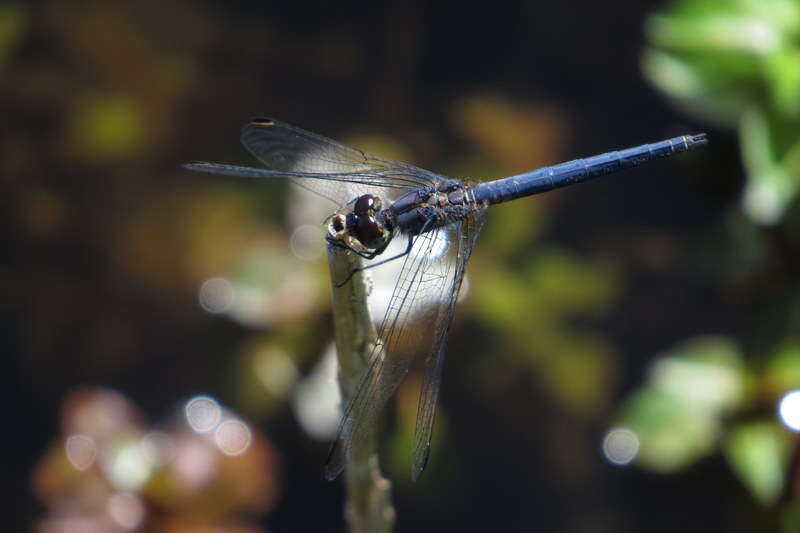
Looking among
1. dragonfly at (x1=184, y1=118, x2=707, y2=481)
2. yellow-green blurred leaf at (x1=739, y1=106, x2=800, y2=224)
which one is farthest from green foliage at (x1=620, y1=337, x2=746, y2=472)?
dragonfly at (x1=184, y1=118, x2=707, y2=481)

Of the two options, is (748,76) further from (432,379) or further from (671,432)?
(432,379)

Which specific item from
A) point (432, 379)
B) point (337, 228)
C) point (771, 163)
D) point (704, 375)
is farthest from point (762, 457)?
point (337, 228)

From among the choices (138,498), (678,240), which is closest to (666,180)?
(678,240)

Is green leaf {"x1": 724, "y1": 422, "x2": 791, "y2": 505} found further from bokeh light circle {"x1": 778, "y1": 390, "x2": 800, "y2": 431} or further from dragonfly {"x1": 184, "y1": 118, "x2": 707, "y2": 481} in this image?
dragonfly {"x1": 184, "y1": 118, "x2": 707, "y2": 481}

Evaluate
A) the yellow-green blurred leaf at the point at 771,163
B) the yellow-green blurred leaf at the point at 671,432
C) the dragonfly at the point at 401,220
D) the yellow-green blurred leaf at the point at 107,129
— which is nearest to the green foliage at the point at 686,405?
the yellow-green blurred leaf at the point at 671,432

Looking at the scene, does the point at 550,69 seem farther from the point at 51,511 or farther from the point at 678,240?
the point at 51,511

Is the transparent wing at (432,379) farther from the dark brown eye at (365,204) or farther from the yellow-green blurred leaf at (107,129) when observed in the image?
the yellow-green blurred leaf at (107,129)
